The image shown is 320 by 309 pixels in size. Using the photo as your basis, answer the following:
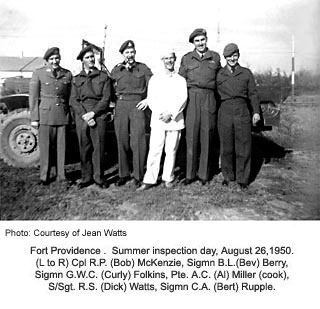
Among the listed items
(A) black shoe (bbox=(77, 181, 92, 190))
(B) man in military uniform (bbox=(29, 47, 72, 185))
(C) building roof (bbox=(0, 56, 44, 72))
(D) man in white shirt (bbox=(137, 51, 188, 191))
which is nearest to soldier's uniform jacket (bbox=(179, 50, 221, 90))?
(D) man in white shirt (bbox=(137, 51, 188, 191))

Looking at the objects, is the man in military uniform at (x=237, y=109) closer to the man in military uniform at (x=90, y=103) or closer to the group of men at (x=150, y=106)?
the group of men at (x=150, y=106)

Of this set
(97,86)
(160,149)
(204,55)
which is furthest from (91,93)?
(204,55)

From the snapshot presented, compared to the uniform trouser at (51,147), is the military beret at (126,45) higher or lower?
higher

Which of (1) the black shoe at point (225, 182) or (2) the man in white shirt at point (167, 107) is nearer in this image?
(2) the man in white shirt at point (167, 107)

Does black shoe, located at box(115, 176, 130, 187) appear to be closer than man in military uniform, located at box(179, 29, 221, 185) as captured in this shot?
No

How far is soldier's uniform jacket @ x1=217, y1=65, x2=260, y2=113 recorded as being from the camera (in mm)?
3883

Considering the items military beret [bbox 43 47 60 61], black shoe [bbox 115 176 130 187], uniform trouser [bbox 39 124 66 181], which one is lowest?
black shoe [bbox 115 176 130 187]

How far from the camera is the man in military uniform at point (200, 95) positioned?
3904 millimetres

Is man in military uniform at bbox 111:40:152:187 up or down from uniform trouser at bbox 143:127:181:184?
up

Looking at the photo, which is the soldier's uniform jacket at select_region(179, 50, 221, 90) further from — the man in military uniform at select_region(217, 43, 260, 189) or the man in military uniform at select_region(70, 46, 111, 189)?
the man in military uniform at select_region(70, 46, 111, 189)

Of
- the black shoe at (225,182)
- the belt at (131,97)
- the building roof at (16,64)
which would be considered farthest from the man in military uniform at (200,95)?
the building roof at (16,64)

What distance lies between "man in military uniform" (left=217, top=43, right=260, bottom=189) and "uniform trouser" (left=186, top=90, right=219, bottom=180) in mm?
115

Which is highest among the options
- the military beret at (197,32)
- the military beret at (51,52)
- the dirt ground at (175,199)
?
the military beret at (197,32)

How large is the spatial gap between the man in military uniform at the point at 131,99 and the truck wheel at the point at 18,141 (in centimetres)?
123
